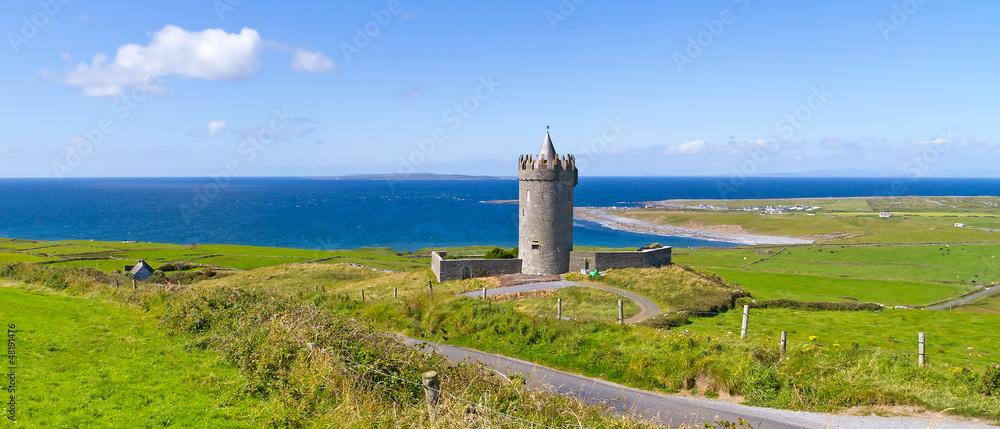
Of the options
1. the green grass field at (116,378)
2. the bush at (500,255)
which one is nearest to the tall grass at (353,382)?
the green grass field at (116,378)

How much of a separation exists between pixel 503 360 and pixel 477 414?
25.1ft

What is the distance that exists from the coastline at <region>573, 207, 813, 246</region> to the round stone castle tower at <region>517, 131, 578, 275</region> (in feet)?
268

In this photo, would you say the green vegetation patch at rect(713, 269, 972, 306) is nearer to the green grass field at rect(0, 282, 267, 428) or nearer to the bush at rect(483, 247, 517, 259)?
the bush at rect(483, 247, 517, 259)

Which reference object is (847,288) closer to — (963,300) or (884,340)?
(963,300)

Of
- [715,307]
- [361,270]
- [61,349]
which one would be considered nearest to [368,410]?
[61,349]

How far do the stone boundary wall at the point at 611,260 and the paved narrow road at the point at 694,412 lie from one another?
21.6m

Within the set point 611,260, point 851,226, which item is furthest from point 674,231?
point 611,260

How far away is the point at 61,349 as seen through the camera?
41.2 feet

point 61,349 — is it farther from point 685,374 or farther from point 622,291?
point 622,291

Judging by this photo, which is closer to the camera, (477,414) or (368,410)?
(477,414)

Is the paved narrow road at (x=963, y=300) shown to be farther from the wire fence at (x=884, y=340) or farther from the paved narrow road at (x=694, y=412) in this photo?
the paved narrow road at (x=694, y=412)

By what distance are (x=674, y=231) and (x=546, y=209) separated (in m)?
98.1

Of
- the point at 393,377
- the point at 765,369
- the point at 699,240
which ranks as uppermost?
the point at 393,377

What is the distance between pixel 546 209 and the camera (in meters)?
35.1
